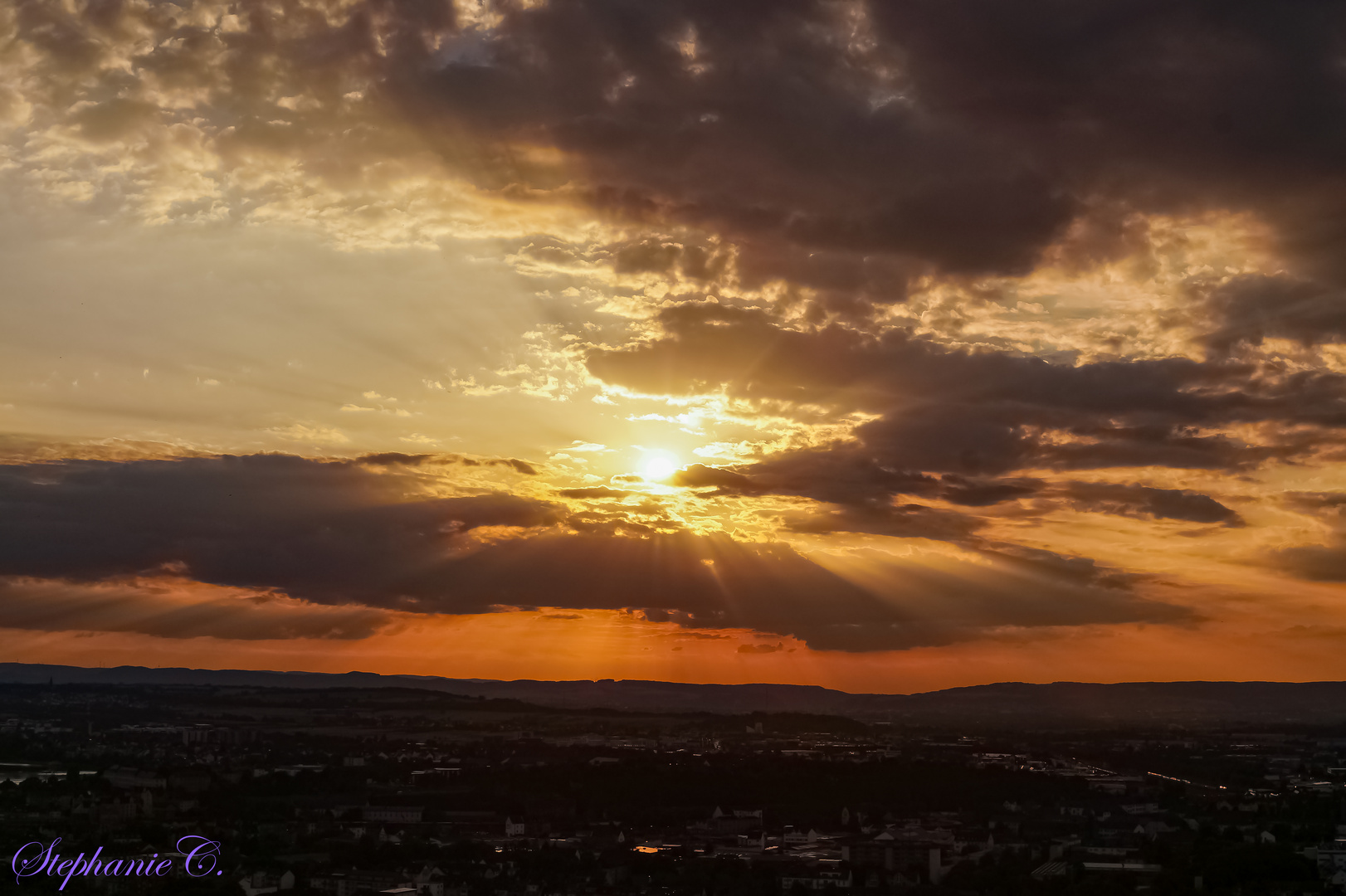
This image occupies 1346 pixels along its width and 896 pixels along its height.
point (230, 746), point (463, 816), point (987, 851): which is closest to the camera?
point (987, 851)

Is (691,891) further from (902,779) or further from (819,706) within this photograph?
(819,706)

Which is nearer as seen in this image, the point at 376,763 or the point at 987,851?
the point at 987,851

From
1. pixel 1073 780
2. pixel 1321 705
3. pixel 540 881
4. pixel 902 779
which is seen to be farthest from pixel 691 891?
pixel 1321 705

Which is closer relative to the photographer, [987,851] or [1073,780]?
[987,851]

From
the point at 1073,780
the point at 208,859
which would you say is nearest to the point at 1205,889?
the point at 208,859

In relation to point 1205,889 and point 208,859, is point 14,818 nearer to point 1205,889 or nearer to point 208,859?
point 208,859

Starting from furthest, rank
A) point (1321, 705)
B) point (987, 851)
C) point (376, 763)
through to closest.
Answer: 1. point (1321, 705)
2. point (376, 763)
3. point (987, 851)

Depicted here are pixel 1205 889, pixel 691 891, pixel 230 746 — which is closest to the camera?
pixel 1205 889

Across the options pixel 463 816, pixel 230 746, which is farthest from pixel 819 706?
pixel 463 816

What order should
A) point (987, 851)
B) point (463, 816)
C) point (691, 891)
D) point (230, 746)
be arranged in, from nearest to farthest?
point (691, 891) → point (987, 851) → point (463, 816) → point (230, 746)
